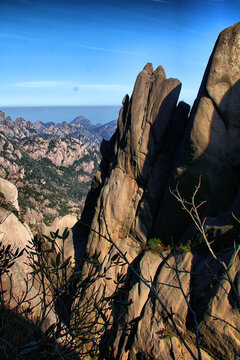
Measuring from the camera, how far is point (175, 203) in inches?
626

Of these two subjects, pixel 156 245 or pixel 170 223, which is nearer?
pixel 170 223

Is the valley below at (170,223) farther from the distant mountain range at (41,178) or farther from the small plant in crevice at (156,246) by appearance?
the distant mountain range at (41,178)

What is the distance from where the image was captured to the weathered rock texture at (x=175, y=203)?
11.7 metres

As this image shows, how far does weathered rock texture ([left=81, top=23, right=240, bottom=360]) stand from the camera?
11.7 metres

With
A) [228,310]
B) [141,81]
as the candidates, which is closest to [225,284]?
[228,310]

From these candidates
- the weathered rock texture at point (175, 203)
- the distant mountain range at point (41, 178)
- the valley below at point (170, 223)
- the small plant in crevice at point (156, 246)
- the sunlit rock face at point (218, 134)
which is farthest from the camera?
the distant mountain range at point (41, 178)

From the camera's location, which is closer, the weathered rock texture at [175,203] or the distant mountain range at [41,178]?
the weathered rock texture at [175,203]

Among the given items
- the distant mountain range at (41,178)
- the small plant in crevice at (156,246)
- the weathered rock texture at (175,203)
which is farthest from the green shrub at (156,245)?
the distant mountain range at (41,178)

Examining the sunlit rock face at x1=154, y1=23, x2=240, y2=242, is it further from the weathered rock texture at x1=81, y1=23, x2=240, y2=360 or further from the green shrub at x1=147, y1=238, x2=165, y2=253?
the green shrub at x1=147, y1=238, x2=165, y2=253

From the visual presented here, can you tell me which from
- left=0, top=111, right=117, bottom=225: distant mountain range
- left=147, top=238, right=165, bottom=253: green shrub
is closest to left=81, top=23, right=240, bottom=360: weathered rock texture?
left=147, top=238, right=165, bottom=253: green shrub

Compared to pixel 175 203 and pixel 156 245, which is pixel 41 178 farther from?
pixel 175 203

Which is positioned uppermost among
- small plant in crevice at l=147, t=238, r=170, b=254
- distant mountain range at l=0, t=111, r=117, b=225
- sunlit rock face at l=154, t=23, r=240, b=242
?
distant mountain range at l=0, t=111, r=117, b=225

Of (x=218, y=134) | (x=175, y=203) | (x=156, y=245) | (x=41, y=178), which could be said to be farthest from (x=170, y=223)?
(x=41, y=178)

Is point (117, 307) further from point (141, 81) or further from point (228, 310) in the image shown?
point (141, 81)
